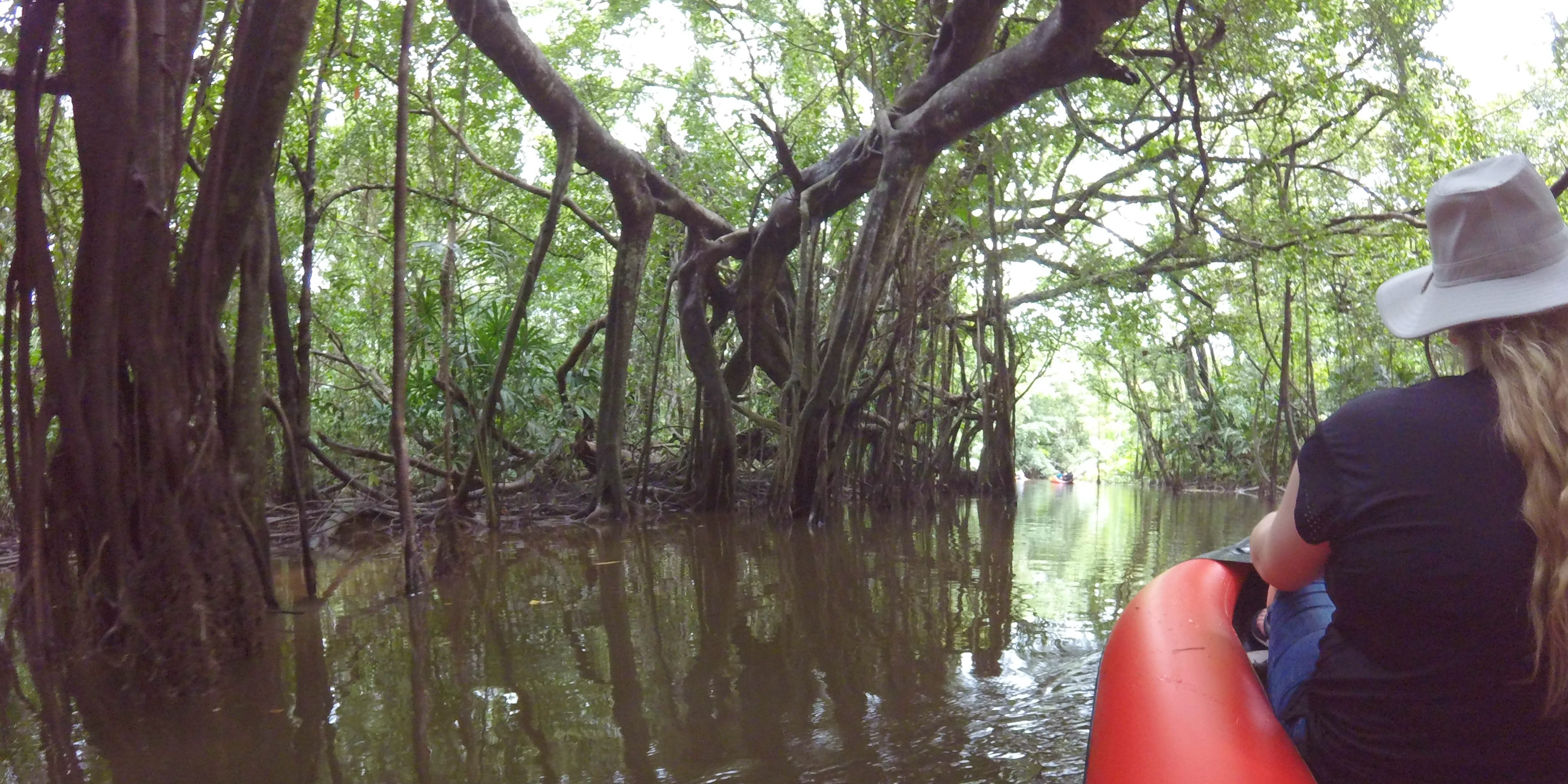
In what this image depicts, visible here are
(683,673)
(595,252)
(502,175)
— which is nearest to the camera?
(683,673)

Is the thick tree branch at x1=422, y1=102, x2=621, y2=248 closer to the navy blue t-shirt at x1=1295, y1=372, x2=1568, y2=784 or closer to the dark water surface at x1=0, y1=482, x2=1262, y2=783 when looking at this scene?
the dark water surface at x1=0, y1=482, x2=1262, y2=783

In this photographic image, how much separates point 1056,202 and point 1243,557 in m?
6.90

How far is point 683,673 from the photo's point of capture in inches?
99.3

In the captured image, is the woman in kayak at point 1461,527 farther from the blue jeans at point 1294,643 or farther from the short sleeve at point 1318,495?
the blue jeans at point 1294,643

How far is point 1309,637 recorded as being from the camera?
150cm

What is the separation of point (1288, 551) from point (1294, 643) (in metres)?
0.32

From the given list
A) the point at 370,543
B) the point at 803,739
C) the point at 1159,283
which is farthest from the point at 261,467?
the point at 1159,283

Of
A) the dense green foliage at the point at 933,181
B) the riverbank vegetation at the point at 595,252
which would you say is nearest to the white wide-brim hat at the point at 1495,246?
the riverbank vegetation at the point at 595,252

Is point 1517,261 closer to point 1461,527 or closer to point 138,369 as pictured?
point 1461,527

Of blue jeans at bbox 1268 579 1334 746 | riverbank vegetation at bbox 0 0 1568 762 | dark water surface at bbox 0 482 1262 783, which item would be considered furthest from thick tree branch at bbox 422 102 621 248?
blue jeans at bbox 1268 579 1334 746

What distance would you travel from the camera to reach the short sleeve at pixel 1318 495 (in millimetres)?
1163

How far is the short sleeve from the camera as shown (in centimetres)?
116

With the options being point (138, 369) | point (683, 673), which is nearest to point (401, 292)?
point (138, 369)

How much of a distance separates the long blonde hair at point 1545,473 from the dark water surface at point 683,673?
95 cm
